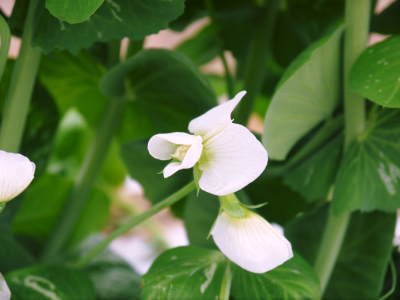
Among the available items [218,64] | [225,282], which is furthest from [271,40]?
[218,64]

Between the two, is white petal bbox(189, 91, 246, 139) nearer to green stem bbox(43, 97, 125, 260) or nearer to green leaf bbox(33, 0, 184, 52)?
green leaf bbox(33, 0, 184, 52)

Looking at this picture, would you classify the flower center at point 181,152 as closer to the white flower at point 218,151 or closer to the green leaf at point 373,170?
the white flower at point 218,151

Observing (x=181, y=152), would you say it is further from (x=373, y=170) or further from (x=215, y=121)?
(x=373, y=170)

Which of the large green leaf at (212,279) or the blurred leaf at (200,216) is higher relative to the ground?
the large green leaf at (212,279)

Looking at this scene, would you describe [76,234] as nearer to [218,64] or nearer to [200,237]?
[200,237]

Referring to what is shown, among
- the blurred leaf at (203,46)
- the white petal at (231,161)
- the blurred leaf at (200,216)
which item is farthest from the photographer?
the blurred leaf at (203,46)

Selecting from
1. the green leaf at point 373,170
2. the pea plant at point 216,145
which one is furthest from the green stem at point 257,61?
the green leaf at point 373,170
